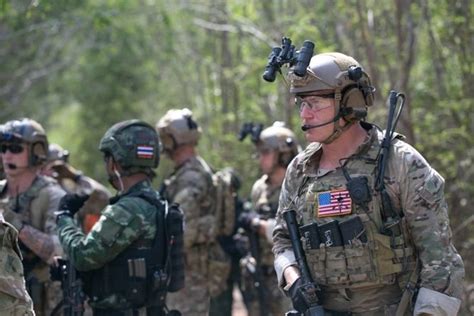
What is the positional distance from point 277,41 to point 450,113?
2738 millimetres

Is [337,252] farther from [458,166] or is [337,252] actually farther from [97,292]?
[458,166]

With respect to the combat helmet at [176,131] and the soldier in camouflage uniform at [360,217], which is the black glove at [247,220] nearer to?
the combat helmet at [176,131]

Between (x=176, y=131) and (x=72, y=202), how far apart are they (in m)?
2.66

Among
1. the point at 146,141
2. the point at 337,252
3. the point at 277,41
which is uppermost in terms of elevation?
the point at 277,41

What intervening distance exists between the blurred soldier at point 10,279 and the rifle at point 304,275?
136 cm

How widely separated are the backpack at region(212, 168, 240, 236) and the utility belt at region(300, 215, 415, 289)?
176 inches

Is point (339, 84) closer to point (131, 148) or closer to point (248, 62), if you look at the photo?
point (131, 148)

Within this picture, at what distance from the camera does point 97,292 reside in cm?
686

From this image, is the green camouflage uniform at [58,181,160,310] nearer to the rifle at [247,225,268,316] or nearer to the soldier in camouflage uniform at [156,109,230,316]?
the soldier in camouflage uniform at [156,109,230,316]

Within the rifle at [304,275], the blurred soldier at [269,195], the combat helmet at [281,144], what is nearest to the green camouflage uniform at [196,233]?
the blurred soldier at [269,195]

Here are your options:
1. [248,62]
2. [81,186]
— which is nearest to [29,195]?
[81,186]

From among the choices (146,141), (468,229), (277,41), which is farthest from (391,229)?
(277,41)

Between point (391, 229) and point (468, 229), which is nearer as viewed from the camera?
point (391, 229)

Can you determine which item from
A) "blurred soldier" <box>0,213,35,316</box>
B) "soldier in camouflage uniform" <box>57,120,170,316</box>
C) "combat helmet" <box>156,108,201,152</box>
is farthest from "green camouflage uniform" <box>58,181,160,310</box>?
"combat helmet" <box>156,108,201,152</box>
